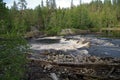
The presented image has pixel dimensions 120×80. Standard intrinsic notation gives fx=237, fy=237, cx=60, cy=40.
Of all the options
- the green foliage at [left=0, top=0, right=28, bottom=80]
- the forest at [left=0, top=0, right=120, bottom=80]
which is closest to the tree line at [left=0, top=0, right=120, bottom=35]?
the forest at [left=0, top=0, right=120, bottom=80]

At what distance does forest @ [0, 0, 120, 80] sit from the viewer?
425 inches

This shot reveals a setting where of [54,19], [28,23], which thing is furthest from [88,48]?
[54,19]

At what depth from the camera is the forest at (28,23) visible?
10.8 meters

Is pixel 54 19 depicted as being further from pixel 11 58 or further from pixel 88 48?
pixel 11 58

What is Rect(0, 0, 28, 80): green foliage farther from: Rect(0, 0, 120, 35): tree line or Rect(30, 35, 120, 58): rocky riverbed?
Rect(0, 0, 120, 35): tree line

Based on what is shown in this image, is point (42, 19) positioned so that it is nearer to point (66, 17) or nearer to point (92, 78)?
point (66, 17)

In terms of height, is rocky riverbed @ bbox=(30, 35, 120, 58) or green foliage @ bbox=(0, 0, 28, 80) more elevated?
green foliage @ bbox=(0, 0, 28, 80)

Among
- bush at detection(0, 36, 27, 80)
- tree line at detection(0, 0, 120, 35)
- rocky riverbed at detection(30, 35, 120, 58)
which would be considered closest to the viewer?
bush at detection(0, 36, 27, 80)

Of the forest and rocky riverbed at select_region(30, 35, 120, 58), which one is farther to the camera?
rocky riverbed at select_region(30, 35, 120, 58)

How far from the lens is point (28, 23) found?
86062mm

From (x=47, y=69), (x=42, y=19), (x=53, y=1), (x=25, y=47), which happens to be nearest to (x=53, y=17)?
(x=42, y=19)

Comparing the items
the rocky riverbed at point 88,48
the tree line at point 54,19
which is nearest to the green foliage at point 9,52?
the rocky riverbed at point 88,48

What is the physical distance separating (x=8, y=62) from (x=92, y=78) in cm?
712

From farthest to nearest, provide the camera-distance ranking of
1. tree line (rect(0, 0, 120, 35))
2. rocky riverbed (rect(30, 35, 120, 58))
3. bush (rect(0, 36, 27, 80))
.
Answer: tree line (rect(0, 0, 120, 35)) → rocky riverbed (rect(30, 35, 120, 58)) → bush (rect(0, 36, 27, 80))
